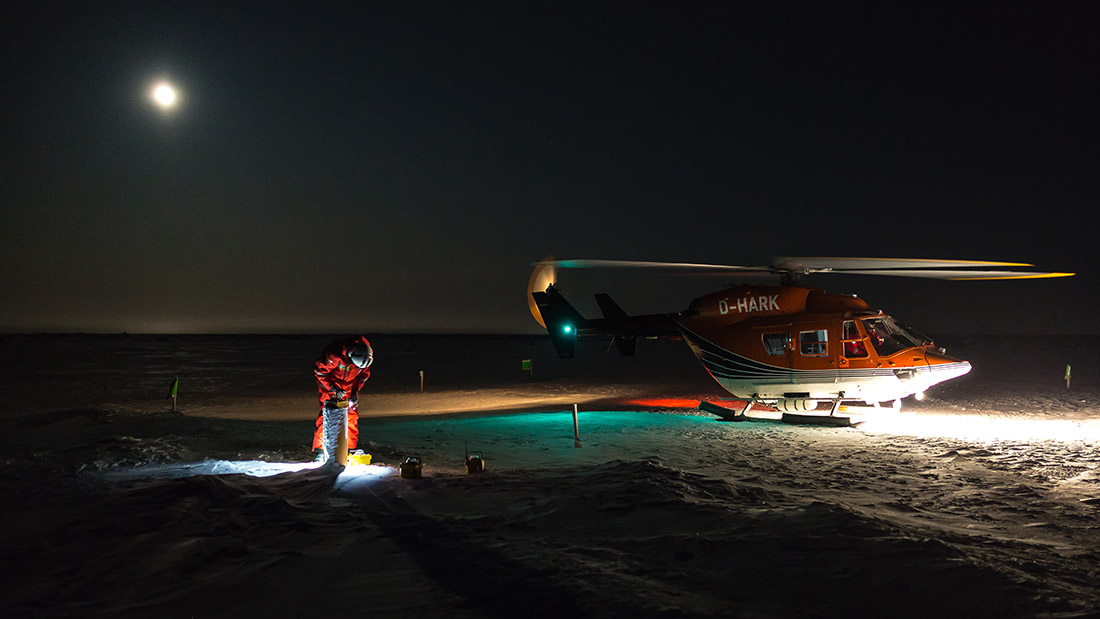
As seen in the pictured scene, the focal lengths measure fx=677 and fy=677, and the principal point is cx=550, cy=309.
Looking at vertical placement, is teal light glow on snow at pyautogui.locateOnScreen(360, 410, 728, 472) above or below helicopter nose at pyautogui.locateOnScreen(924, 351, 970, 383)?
below

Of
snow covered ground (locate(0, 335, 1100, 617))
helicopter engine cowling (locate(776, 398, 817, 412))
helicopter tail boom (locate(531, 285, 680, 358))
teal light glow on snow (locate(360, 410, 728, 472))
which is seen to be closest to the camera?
snow covered ground (locate(0, 335, 1100, 617))

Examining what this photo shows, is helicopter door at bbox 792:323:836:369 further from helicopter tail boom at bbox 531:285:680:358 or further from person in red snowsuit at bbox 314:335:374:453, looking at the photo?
person in red snowsuit at bbox 314:335:374:453

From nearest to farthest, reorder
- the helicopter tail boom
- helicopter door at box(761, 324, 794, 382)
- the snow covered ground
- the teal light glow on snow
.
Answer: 1. the snow covered ground
2. the teal light glow on snow
3. helicopter door at box(761, 324, 794, 382)
4. the helicopter tail boom

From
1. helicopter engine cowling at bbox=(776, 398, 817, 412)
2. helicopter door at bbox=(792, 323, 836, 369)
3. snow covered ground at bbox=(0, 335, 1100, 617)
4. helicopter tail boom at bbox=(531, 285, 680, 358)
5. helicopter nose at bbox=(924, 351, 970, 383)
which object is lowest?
snow covered ground at bbox=(0, 335, 1100, 617)

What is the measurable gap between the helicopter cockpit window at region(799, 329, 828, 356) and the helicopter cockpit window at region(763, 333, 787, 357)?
0.37m

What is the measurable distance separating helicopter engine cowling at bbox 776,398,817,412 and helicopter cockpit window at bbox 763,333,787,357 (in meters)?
1.18

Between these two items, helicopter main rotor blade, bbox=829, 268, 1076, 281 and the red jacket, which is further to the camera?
helicopter main rotor blade, bbox=829, 268, 1076, 281

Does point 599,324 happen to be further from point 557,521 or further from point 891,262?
point 557,521

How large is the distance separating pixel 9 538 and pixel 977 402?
2083cm

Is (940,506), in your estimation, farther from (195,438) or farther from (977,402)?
(977,402)

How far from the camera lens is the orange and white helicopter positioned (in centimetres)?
1438

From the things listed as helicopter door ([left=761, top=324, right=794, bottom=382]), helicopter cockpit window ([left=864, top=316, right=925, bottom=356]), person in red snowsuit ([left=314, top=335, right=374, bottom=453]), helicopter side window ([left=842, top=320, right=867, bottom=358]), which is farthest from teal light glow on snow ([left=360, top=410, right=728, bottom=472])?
helicopter cockpit window ([left=864, top=316, right=925, bottom=356])

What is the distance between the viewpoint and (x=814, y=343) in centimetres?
1494

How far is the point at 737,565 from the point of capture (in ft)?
17.6
